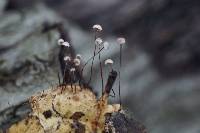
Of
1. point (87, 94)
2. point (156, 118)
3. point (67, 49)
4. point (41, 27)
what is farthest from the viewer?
point (156, 118)

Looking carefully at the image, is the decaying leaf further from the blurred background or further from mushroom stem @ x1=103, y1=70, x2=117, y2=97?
the blurred background

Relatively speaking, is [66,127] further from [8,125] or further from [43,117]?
[8,125]

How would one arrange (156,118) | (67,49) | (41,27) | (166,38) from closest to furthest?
1. (67,49)
2. (41,27)
3. (156,118)
4. (166,38)

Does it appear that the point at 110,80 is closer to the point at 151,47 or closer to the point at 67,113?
the point at 67,113

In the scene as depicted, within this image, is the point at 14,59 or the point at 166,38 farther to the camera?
the point at 166,38

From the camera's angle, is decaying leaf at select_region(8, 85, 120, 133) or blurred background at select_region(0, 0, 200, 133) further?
blurred background at select_region(0, 0, 200, 133)

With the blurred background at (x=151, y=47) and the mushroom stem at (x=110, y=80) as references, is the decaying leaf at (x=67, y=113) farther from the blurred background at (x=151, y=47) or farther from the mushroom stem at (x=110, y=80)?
the blurred background at (x=151, y=47)

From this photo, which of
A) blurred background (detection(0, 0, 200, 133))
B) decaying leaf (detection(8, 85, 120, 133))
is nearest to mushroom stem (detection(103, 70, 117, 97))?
decaying leaf (detection(8, 85, 120, 133))

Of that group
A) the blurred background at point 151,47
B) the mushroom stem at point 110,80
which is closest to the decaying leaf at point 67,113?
the mushroom stem at point 110,80

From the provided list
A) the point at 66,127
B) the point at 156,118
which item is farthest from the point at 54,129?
the point at 156,118
